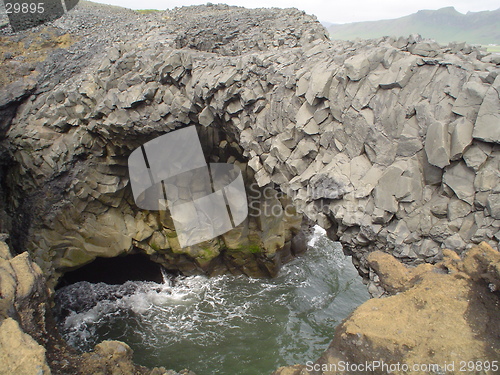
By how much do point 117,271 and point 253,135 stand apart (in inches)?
414

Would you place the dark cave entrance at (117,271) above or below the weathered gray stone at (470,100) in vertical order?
below

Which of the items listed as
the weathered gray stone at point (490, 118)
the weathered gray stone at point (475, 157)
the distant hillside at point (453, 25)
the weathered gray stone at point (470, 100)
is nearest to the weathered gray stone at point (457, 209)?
the weathered gray stone at point (475, 157)

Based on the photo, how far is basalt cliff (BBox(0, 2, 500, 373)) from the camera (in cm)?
600

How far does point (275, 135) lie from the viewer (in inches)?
349

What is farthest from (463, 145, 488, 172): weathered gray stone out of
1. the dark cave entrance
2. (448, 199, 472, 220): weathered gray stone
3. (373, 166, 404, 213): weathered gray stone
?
the dark cave entrance

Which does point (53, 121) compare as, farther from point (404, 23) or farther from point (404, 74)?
point (404, 23)

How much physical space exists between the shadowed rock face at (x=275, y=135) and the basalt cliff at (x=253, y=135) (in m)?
0.04

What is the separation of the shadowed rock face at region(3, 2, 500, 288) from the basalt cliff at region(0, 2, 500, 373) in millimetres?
38

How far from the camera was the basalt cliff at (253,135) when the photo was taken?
600 cm

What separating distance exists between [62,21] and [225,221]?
12.5m

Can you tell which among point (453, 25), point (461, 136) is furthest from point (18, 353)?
point (453, 25)

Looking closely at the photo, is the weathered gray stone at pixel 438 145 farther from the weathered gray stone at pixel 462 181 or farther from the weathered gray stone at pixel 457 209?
the weathered gray stone at pixel 457 209

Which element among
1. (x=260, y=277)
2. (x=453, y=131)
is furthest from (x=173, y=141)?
(x=453, y=131)

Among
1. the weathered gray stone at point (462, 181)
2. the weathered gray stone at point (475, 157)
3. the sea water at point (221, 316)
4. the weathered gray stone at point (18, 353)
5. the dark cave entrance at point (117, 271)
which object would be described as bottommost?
the sea water at point (221, 316)
